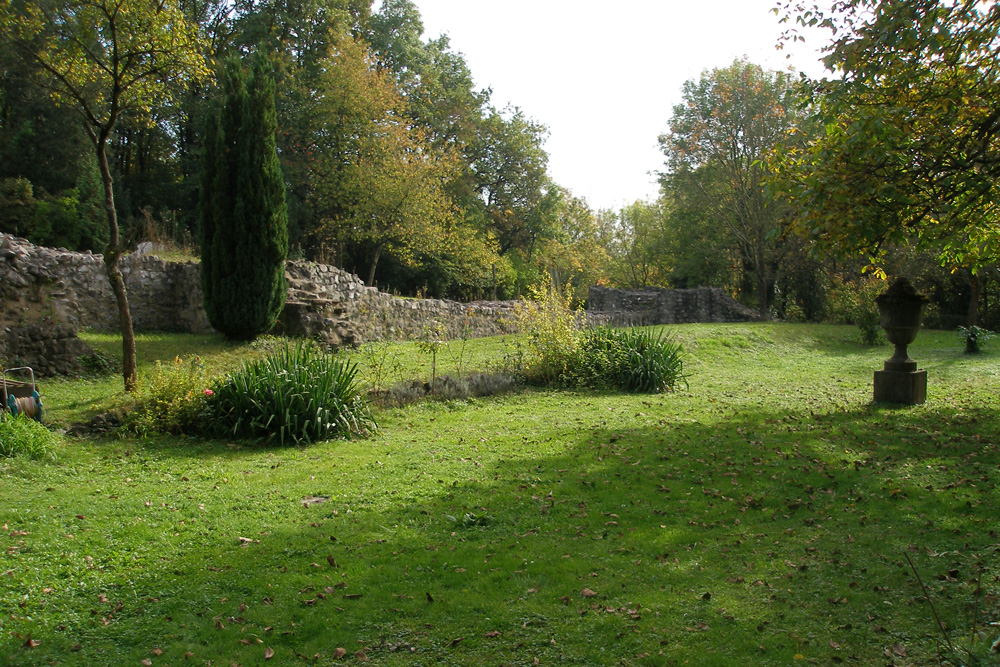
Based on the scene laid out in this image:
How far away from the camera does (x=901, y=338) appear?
9180mm

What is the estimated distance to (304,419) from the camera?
25.5 feet

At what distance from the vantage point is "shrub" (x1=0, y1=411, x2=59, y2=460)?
626cm

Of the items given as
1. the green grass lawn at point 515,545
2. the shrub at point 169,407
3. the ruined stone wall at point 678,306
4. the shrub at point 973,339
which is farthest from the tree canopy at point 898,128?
the ruined stone wall at point 678,306

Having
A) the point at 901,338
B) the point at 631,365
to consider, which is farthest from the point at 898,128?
the point at 631,365

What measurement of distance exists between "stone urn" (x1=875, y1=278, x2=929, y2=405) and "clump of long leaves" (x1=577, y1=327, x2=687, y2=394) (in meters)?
3.18

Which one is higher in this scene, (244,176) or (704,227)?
(704,227)

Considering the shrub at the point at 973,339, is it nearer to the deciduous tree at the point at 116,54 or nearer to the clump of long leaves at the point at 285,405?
the clump of long leaves at the point at 285,405

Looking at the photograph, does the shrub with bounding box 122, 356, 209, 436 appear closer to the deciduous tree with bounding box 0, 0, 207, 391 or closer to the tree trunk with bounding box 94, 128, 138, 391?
the deciduous tree with bounding box 0, 0, 207, 391

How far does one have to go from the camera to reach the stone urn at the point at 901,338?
9.02m

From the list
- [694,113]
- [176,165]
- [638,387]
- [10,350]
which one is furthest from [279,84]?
[694,113]

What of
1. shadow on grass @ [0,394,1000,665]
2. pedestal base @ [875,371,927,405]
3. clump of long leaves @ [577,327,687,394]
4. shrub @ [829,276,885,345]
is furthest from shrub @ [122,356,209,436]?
shrub @ [829,276,885,345]

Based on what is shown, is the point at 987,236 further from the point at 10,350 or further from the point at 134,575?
the point at 10,350

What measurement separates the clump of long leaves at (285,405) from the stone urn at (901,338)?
7.24 meters

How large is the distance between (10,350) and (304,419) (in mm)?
5417
